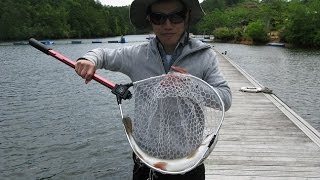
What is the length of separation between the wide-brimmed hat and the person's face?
0.18 ft

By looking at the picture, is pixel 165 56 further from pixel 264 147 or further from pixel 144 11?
pixel 264 147

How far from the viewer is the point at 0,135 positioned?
43.0 feet

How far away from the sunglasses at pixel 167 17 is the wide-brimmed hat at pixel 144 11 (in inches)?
2.9

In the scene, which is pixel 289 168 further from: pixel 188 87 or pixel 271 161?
pixel 188 87

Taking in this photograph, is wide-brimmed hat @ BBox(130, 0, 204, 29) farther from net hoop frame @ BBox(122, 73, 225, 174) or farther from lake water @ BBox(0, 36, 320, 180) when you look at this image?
lake water @ BBox(0, 36, 320, 180)

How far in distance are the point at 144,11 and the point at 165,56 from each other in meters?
0.32

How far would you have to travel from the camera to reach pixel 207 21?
5202 inches

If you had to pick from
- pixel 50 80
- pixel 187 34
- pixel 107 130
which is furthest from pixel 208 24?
pixel 187 34

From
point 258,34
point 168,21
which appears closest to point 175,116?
point 168,21

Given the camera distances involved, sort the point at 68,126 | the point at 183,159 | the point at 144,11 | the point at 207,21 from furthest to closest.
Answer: the point at 207,21 → the point at 68,126 → the point at 144,11 → the point at 183,159

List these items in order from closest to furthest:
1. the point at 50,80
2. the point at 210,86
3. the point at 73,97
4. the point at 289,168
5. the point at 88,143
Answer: the point at 210,86 < the point at 289,168 < the point at 88,143 < the point at 73,97 < the point at 50,80

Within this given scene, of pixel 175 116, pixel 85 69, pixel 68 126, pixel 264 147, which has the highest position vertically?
pixel 85 69

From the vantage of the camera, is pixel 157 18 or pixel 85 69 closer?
pixel 85 69

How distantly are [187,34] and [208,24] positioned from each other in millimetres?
131609
